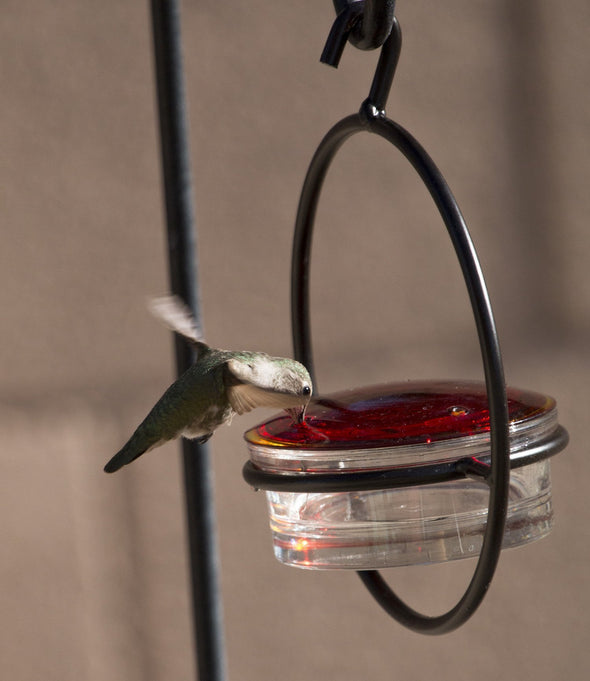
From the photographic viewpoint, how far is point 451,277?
1178 millimetres

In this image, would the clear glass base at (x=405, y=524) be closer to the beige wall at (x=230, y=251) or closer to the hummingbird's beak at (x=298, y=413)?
the hummingbird's beak at (x=298, y=413)

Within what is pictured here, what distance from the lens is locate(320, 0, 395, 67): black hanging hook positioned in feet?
1.37

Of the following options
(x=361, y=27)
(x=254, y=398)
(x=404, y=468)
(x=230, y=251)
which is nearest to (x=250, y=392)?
(x=254, y=398)

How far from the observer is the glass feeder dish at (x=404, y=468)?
46cm

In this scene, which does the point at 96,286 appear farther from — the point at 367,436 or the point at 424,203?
the point at 367,436

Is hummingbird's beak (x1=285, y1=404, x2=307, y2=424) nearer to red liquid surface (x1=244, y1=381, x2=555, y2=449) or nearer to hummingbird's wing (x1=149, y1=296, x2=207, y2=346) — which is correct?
red liquid surface (x1=244, y1=381, x2=555, y2=449)

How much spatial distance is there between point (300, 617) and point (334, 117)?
74 cm

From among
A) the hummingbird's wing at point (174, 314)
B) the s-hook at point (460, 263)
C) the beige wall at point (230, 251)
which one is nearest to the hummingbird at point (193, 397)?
the hummingbird's wing at point (174, 314)

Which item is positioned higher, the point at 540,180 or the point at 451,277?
the point at 540,180

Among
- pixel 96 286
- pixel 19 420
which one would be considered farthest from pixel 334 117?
pixel 19 420

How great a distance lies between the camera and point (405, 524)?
498mm

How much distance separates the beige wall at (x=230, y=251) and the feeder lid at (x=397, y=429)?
63cm

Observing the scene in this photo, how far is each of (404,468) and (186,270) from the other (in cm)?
24

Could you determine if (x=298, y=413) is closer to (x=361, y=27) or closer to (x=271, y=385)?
(x=271, y=385)
